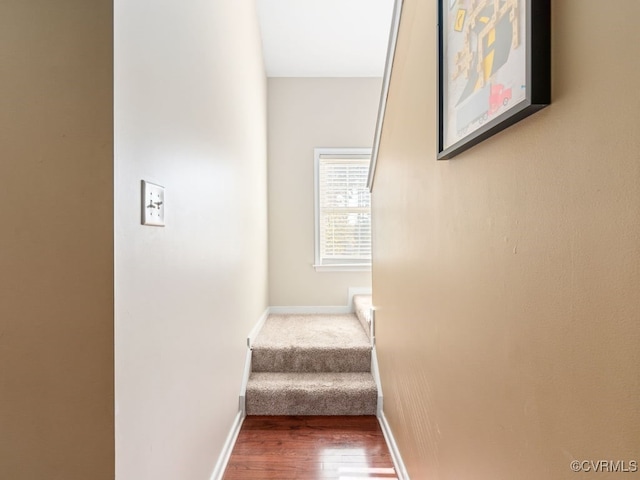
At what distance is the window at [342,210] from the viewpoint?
383 cm

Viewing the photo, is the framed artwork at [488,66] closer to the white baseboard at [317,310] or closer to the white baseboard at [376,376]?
the white baseboard at [376,376]

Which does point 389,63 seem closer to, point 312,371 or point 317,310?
point 312,371

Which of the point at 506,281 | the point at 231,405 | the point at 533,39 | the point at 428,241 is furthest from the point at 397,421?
the point at 533,39

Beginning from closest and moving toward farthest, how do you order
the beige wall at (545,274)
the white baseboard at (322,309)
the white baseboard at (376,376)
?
1. the beige wall at (545,274)
2. the white baseboard at (376,376)
3. the white baseboard at (322,309)

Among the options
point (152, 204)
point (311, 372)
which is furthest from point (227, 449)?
point (152, 204)

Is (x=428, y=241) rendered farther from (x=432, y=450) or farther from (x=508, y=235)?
(x=432, y=450)

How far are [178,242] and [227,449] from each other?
4.19ft

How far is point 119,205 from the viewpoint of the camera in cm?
82

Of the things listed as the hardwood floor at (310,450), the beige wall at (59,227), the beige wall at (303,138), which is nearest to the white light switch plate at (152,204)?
the beige wall at (59,227)

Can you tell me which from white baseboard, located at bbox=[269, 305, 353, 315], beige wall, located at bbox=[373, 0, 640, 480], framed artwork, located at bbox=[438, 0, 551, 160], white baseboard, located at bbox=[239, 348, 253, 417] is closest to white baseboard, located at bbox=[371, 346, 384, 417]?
white baseboard, located at bbox=[239, 348, 253, 417]

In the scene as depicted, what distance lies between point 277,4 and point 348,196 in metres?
1.96

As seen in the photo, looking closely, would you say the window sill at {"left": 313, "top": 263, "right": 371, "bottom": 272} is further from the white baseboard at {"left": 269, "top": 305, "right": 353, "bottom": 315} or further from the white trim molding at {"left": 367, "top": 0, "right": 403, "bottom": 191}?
the white trim molding at {"left": 367, "top": 0, "right": 403, "bottom": 191}

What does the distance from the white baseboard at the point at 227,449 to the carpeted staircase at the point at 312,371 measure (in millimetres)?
146

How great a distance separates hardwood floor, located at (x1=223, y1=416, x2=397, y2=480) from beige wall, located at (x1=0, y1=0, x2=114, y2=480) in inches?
46.6
